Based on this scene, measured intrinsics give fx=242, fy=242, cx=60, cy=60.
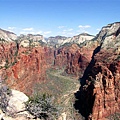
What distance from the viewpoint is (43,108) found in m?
24.6

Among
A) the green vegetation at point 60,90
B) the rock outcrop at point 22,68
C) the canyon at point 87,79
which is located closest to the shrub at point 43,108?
the canyon at point 87,79

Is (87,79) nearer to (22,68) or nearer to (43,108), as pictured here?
(22,68)

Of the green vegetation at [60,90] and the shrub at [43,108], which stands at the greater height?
the shrub at [43,108]

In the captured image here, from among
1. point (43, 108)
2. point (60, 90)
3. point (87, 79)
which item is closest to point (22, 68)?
point (60, 90)

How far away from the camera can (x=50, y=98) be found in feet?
82.7

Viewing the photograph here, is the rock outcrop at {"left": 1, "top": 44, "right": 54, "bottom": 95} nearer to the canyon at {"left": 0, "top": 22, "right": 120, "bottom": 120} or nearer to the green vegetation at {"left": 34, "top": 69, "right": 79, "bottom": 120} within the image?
the canyon at {"left": 0, "top": 22, "right": 120, "bottom": 120}

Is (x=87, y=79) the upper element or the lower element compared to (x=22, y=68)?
lower

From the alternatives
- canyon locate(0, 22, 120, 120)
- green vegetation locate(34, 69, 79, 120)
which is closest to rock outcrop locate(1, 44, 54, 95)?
canyon locate(0, 22, 120, 120)

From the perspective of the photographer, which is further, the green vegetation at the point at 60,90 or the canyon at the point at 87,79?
the green vegetation at the point at 60,90

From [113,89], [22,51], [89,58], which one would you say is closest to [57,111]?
[113,89]

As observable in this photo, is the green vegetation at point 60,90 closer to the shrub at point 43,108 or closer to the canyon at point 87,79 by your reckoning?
the canyon at point 87,79

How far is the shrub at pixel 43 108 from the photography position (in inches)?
942

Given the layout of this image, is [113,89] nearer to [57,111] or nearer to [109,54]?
[109,54]

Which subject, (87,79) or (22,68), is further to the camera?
(87,79)
